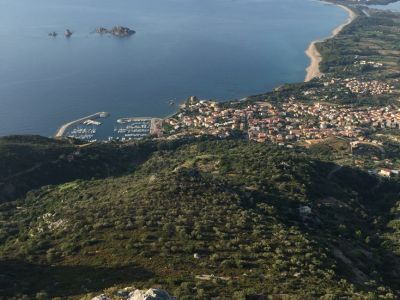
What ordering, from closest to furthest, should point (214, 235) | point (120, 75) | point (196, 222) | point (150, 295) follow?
point (150, 295) < point (214, 235) < point (196, 222) < point (120, 75)

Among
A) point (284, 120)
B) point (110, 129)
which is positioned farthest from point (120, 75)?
point (284, 120)

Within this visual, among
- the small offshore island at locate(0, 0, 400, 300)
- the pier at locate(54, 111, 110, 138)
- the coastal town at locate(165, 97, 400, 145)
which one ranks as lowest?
the pier at locate(54, 111, 110, 138)

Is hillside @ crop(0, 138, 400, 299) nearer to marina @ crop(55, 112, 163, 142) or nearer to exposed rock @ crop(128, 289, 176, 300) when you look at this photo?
exposed rock @ crop(128, 289, 176, 300)

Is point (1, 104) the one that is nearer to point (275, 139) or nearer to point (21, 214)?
point (275, 139)

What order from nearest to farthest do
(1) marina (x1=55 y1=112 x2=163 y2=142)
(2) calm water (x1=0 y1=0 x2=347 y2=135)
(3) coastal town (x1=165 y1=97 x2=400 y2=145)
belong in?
(3) coastal town (x1=165 y1=97 x2=400 y2=145) < (1) marina (x1=55 y1=112 x2=163 y2=142) < (2) calm water (x1=0 y1=0 x2=347 y2=135)

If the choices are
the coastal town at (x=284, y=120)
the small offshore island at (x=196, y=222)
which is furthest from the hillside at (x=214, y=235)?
the coastal town at (x=284, y=120)

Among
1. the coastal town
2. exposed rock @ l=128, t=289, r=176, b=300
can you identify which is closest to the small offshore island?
exposed rock @ l=128, t=289, r=176, b=300

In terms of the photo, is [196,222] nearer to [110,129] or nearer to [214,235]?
[214,235]

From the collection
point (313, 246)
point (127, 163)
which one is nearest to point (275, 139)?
point (127, 163)

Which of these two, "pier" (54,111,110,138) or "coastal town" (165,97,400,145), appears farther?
"pier" (54,111,110,138)
